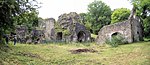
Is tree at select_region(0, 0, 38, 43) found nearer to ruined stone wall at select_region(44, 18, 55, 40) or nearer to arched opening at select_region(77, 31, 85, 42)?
ruined stone wall at select_region(44, 18, 55, 40)

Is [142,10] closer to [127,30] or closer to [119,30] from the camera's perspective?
[127,30]

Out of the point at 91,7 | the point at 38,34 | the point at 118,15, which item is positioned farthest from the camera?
the point at 91,7

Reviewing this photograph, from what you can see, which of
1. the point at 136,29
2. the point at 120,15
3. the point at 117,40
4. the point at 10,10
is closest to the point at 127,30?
the point at 136,29

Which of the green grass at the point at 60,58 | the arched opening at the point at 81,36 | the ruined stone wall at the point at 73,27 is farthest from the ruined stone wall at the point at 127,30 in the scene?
the green grass at the point at 60,58

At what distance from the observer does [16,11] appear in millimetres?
12695

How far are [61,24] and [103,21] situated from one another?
2878cm

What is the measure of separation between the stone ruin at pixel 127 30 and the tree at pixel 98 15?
98.2ft

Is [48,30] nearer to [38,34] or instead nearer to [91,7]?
[38,34]

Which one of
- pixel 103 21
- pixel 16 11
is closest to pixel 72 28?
pixel 16 11

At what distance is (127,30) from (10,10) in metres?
21.5

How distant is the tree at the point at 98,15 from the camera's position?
65.1 m

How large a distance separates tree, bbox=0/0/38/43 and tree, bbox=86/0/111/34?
5124cm

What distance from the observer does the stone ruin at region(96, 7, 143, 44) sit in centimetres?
3046

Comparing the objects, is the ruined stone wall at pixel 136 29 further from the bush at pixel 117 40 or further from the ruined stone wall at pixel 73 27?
the ruined stone wall at pixel 73 27
